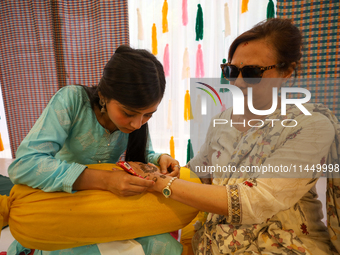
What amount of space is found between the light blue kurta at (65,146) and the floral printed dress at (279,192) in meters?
0.52

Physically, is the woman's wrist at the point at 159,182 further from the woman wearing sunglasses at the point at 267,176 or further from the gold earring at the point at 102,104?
the gold earring at the point at 102,104

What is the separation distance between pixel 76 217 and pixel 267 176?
2.34 ft

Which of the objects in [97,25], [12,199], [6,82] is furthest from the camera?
[6,82]

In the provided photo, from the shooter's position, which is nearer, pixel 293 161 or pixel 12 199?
pixel 293 161

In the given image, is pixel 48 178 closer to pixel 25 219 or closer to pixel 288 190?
pixel 25 219

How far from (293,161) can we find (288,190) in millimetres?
102

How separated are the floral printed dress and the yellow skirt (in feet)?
0.95

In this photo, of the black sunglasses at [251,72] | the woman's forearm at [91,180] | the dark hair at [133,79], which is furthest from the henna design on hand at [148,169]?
the black sunglasses at [251,72]

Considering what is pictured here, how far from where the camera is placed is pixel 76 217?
81cm

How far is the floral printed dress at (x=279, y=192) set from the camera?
0.77 m

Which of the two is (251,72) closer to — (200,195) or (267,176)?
(267,176)

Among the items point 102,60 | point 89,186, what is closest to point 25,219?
point 89,186

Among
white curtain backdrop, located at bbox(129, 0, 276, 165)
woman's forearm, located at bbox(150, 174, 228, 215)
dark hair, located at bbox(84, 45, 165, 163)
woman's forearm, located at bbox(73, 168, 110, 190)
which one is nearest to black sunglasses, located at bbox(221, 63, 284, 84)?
dark hair, located at bbox(84, 45, 165, 163)

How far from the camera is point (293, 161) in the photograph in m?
0.77
